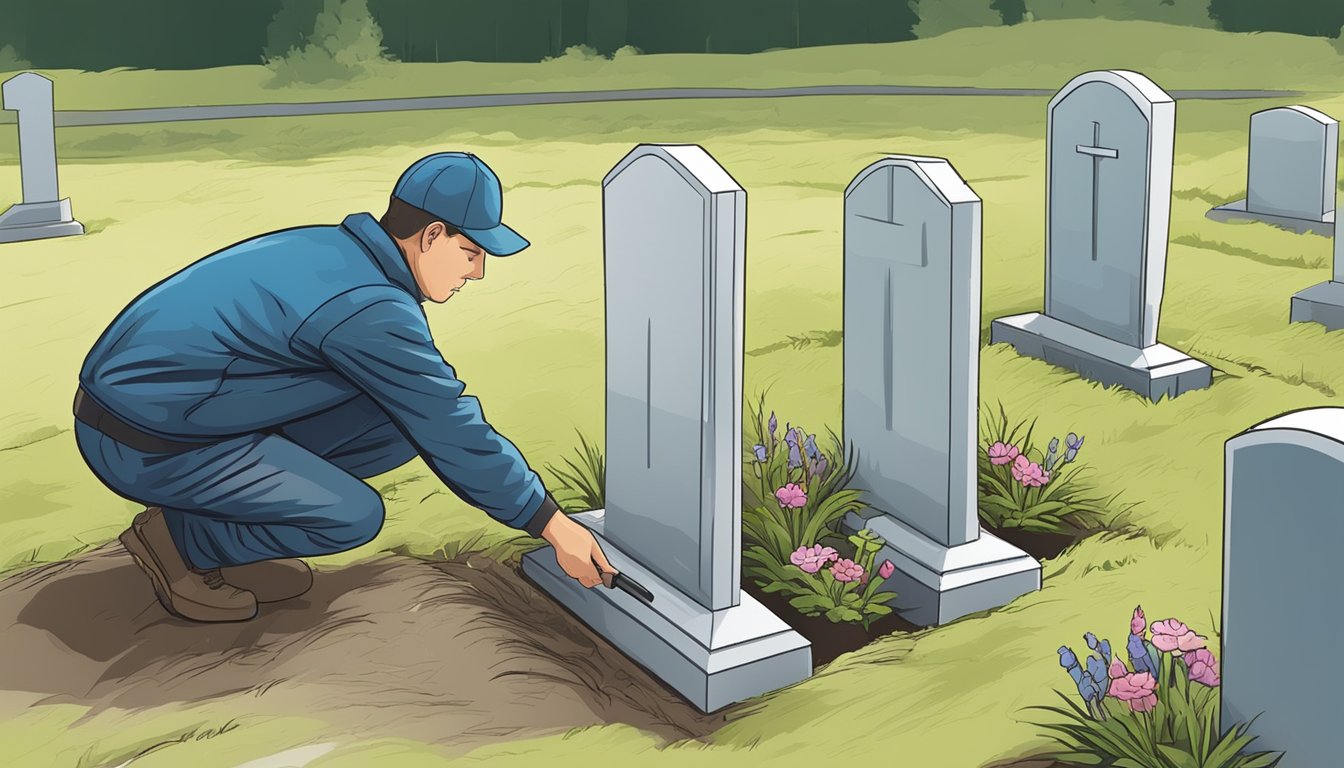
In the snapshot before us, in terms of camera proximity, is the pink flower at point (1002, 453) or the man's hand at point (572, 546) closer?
the man's hand at point (572, 546)

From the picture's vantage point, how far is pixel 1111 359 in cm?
620

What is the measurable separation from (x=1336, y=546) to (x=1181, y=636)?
20.8 inches

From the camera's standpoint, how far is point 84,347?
7.26 metres

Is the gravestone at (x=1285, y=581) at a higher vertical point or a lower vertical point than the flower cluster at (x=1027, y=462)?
higher

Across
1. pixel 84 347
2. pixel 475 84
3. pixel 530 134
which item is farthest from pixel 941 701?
pixel 475 84

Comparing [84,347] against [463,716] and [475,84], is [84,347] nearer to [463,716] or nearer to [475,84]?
[463,716]

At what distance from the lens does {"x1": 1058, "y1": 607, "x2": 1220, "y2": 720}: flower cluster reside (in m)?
2.99

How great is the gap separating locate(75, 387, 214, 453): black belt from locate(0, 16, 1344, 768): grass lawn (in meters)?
0.72

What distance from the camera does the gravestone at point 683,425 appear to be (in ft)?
11.6

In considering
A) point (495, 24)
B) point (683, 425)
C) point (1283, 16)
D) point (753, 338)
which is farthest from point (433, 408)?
point (1283, 16)

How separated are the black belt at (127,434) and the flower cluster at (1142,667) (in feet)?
7.92

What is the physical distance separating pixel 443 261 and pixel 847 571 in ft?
5.01

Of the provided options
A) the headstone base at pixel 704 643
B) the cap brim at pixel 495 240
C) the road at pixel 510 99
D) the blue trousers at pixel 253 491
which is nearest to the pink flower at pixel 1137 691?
the headstone base at pixel 704 643

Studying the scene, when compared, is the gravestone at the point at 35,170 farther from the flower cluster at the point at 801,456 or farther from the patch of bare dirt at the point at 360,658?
the flower cluster at the point at 801,456
